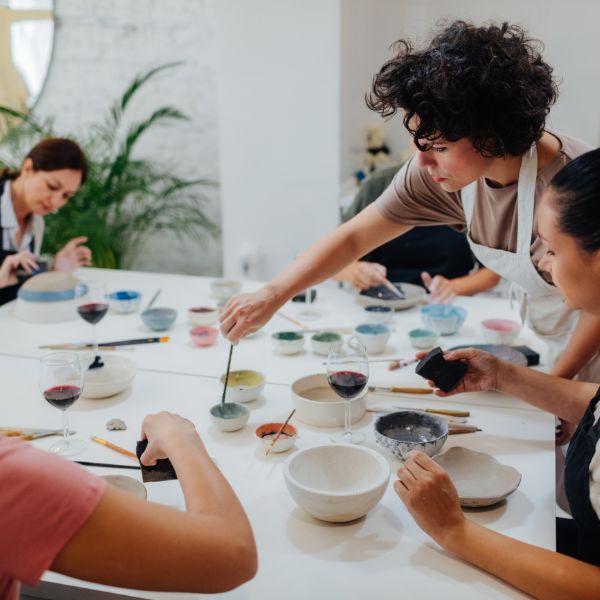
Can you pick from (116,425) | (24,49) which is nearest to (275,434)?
(116,425)

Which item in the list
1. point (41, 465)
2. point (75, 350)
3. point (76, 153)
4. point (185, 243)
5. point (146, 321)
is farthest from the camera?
point (185, 243)

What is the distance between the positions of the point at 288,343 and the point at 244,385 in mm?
287

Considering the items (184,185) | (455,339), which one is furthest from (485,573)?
(184,185)

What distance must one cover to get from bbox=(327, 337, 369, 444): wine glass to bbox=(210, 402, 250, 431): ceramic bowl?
209mm

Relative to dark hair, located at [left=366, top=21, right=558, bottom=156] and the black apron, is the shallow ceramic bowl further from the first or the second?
the black apron

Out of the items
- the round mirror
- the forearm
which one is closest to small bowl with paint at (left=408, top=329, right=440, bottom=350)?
the forearm

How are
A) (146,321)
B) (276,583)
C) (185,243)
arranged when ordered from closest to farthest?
1. (276,583)
2. (146,321)
3. (185,243)

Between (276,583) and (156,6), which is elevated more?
(156,6)

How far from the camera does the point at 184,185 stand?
442 cm

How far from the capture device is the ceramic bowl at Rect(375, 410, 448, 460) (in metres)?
1.48

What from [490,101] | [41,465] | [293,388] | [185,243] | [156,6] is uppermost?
[156,6]

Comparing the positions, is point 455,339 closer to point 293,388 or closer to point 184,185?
point 293,388

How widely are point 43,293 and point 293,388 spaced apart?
1086 millimetres

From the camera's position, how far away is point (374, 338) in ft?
6.89
